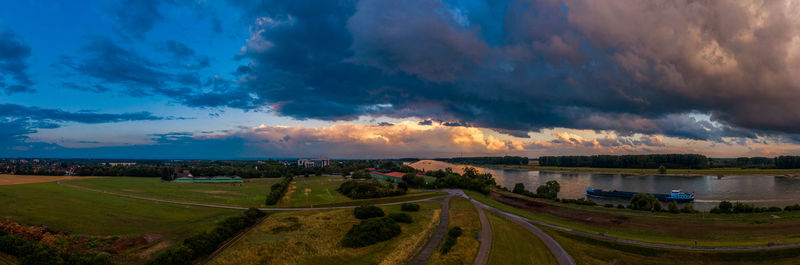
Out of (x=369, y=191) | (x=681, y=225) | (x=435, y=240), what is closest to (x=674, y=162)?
(x=681, y=225)

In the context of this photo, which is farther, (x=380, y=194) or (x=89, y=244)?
(x=380, y=194)

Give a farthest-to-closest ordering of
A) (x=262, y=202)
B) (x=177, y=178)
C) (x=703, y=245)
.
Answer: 1. (x=177, y=178)
2. (x=262, y=202)
3. (x=703, y=245)

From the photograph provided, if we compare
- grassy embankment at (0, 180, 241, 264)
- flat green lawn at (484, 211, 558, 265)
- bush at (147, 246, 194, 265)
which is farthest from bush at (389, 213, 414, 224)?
grassy embankment at (0, 180, 241, 264)

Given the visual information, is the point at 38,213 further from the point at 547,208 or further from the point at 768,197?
the point at 768,197

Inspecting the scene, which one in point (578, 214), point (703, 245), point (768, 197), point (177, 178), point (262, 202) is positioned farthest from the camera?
point (177, 178)

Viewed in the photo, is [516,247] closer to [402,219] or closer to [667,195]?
[402,219]

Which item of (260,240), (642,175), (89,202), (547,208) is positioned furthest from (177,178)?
(642,175)
